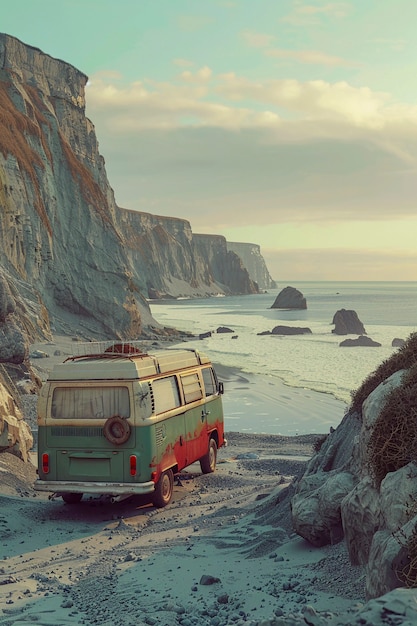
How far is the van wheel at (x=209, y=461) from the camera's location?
13.6 m

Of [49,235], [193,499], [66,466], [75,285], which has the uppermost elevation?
[49,235]

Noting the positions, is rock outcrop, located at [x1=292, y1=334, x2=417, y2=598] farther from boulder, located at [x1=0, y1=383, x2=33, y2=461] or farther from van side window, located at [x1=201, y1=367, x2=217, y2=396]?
boulder, located at [x1=0, y1=383, x2=33, y2=461]

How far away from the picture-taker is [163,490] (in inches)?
440

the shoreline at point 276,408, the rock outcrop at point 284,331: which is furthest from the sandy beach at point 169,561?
the rock outcrop at point 284,331

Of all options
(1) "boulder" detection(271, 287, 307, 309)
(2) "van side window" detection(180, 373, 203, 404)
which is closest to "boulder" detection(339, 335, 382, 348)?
(2) "van side window" detection(180, 373, 203, 404)

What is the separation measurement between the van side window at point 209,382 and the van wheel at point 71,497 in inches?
138

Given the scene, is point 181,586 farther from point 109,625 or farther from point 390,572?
point 390,572

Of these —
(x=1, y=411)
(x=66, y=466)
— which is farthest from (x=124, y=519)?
(x=1, y=411)

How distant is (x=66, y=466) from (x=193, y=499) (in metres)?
2.37

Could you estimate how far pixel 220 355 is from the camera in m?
44.8

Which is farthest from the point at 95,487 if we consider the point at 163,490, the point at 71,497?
the point at 71,497

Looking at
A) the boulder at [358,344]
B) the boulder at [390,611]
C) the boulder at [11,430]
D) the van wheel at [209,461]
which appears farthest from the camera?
the boulder at [358,344]

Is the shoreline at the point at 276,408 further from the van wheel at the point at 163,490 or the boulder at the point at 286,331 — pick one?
the boulder at the point at 286,331

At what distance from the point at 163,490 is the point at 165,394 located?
1592mm
